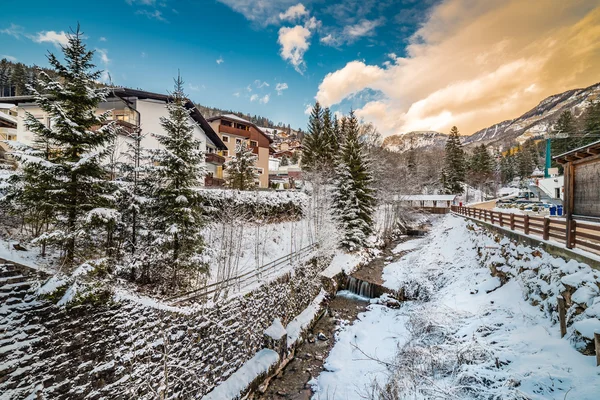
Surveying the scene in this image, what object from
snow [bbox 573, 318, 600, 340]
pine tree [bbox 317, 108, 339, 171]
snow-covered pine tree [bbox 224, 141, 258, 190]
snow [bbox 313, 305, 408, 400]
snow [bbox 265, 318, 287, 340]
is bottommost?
snow [bbox 313, 305, 408, 400]

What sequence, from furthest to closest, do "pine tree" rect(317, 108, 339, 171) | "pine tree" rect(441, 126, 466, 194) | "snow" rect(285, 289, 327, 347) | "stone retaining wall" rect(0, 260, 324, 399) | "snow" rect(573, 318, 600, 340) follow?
"pine tree" rect(441, 126, 466, 194)
"pine tree" rect(317, 108, 339, 171)
"snow" rect(285, 289, 327, 347)
"stone retaining wall" rect(0, 260, 324, 399)
"snow" rect(573, 318, 600, 340)

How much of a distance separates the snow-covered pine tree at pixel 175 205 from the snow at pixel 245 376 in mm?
4260

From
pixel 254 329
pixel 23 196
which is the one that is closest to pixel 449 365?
pixel 254 329

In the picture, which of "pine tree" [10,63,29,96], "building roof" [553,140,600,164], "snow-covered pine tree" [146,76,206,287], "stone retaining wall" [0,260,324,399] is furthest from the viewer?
"pine tree" [10,63,29,96]

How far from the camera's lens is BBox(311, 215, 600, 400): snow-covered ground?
15.5 ft

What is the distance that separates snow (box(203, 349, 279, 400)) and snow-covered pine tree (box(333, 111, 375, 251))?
45.6 feet

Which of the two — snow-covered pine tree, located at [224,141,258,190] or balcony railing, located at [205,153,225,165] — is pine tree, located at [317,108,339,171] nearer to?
snow-covered pine tree, located at [224,141,258,190]

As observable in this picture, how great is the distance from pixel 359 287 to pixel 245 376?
34.8 ft

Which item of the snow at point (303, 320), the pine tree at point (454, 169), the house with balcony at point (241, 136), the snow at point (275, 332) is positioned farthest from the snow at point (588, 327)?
the pine tree at point (454, 169)

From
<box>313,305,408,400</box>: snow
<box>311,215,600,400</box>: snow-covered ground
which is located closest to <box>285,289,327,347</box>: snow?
<box>313,305,408,400</box>: snow

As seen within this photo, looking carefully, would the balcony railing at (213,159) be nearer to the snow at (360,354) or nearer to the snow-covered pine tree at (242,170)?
the snow-covered pine tree at (242,170)

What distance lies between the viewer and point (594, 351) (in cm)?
475

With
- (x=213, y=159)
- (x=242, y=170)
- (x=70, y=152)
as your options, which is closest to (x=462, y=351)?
(x=70, y=152)

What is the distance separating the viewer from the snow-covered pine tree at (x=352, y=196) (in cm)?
2192
